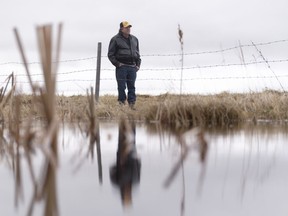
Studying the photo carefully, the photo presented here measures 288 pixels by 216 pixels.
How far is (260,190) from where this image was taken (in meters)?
1.72

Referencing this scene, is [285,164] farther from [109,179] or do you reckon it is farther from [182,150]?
[109,179]

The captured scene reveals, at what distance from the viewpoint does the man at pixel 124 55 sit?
30.8 feet

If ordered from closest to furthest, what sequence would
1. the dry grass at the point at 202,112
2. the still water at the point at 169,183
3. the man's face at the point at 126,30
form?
the still water at the point at 169,183
the dry grass at the point at 202,112
the man's face at the point at 126,30

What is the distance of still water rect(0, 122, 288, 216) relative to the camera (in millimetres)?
1436

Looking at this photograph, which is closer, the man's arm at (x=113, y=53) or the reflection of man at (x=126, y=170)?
the reflection of man at (x=126, y=170)

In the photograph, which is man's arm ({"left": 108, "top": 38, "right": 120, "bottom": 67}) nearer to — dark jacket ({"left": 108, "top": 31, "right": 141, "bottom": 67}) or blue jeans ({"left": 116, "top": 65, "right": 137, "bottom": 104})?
dark jacket ({"left": 108, "top": 31, "right": 141, "bottom": 67})

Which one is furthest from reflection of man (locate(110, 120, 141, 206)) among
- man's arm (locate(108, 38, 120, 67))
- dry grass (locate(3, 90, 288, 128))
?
man's arm (locate(108, 38, 120, 67))

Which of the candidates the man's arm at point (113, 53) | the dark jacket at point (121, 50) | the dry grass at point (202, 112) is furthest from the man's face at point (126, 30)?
the dry grass at point (202, 112)

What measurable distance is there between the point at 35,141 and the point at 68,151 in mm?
244

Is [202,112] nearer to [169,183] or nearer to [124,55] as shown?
[169,183]

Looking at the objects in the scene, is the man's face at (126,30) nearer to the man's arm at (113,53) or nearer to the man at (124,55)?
the man at (124,55)

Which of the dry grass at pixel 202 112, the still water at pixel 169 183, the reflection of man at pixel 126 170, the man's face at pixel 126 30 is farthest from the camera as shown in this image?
the man's face at pixel 126 30

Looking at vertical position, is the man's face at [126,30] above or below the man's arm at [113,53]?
above

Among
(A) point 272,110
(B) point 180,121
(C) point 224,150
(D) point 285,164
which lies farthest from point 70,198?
(A) point 272,110
